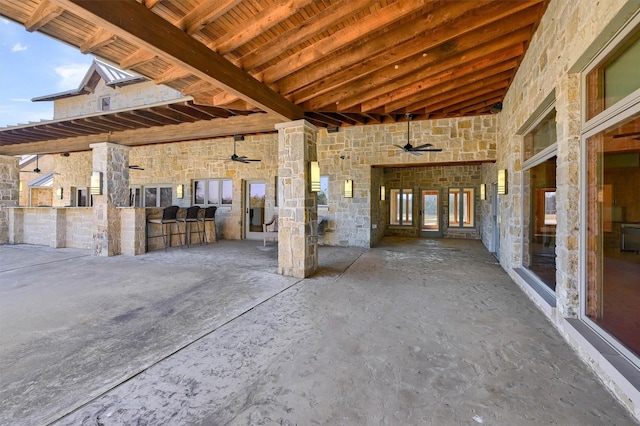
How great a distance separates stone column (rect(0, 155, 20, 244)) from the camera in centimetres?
834

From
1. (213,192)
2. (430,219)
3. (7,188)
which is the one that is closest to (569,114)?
(430,219)

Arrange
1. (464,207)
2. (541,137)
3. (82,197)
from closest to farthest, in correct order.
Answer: (541,137)
(464,207)
(82,197)

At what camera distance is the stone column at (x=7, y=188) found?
8344 mm

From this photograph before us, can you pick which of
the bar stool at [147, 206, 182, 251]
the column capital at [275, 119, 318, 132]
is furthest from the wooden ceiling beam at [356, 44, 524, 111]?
the bar stool at [147, 206, 182, 251]

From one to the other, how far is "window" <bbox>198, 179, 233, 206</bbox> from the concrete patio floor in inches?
218

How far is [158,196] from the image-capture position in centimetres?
1064

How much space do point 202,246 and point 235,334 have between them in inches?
232

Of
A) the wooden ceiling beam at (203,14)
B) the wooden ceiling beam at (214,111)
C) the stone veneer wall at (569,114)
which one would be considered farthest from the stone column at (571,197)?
the wooden ceiling beam at (214,111)

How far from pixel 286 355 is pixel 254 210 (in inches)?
303

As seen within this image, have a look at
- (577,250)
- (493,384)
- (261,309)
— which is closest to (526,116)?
(577,250)

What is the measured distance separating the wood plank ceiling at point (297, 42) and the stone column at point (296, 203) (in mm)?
377

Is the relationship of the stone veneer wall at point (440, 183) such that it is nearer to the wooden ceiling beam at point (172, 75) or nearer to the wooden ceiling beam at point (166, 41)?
the wooden ceiling beam at point (166, 41)

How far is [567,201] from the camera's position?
257cm

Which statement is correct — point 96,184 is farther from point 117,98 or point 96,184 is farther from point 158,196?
point 117,98
